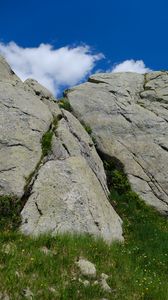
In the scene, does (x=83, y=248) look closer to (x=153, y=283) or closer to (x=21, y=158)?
(x=153, y=283)

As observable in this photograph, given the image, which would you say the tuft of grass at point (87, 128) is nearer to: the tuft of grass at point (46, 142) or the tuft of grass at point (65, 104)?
the tuft of grass at point (65, 104)

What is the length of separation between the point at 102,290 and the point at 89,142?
12.2 metres

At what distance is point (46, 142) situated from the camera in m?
20.6

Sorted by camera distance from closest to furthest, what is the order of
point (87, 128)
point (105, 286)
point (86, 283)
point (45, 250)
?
point (86, 283)
point (105, 286)
point (45, 250)
point (87, 128)

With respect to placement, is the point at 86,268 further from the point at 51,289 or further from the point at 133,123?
the point at 133,123

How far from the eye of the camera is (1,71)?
26172 mm

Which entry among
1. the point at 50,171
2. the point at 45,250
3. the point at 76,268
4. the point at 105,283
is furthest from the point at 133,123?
the point at 105,283

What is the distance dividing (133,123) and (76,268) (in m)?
15.8

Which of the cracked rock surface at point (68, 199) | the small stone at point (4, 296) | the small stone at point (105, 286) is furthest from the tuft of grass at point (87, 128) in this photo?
the small stone at point (4, 296)

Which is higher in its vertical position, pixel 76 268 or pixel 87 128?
pixel 87 128

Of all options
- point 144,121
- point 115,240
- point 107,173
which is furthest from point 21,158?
point 144,121

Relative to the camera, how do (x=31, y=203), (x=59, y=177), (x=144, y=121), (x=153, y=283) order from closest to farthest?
(x=153, y=283) < (x=31, y=203) < (x=59, y=177) < (x=144, y=121)

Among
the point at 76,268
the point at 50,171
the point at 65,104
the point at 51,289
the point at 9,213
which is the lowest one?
the point at 51,289

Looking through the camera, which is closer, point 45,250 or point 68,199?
point 45,250
